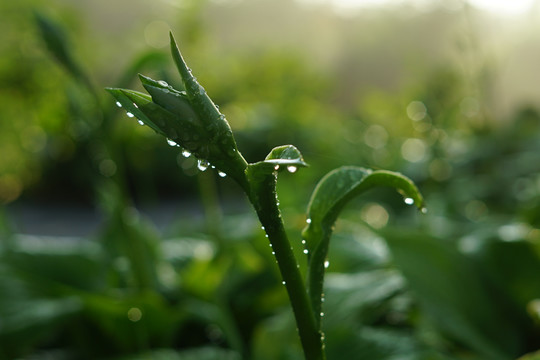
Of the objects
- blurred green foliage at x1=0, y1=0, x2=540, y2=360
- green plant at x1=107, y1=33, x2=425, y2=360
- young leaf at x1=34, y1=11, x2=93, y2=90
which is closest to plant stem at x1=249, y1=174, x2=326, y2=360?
green plant at x1=107, y1=33, x2=425, y2=360

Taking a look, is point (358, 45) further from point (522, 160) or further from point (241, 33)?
point (522, 160)

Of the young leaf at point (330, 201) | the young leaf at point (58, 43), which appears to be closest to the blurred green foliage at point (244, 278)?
the young leaf at point (58, 43)

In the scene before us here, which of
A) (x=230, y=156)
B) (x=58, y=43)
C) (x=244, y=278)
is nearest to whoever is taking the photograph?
(x=230, y=156)

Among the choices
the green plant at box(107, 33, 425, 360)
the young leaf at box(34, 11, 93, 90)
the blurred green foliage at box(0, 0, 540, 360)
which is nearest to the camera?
the green plant at box(107, 33, 425, 360)

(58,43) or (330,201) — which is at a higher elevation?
(58,43)

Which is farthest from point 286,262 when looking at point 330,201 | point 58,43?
point 58,43

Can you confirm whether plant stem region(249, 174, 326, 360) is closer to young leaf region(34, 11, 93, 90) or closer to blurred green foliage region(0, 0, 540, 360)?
blurred green foliage region(0, 0, 540, 360)

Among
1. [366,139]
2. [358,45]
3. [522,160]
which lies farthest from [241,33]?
[522,160]

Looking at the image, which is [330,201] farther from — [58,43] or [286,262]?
[58,43]
